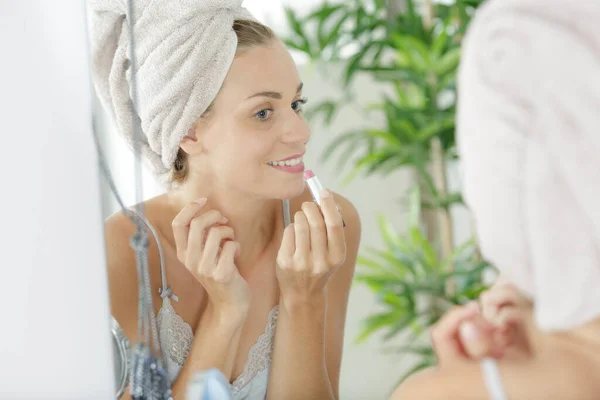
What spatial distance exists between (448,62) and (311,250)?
24cm

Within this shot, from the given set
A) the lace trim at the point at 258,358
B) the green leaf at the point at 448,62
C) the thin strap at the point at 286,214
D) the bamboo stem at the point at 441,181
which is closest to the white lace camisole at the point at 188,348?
the lace trim at the point at 258,358

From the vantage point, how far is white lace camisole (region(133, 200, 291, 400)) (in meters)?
0.82

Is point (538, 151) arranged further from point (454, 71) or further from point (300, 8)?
point (300, 8)

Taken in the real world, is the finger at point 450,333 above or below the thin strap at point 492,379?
above

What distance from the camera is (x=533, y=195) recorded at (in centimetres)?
61

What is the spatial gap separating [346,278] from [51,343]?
0.38m

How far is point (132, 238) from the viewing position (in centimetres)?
85

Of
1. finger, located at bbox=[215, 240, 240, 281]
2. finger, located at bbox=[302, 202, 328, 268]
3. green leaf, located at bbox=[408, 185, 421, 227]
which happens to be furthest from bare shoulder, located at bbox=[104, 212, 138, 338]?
green leaf, located at bbox=[408, 185, 421, 227]

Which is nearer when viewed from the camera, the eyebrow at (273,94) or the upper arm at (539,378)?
the upper arm at (539,378)

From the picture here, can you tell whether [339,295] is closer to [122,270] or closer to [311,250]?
[311,250]

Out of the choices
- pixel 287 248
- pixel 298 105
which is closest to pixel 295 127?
pixel 298 105

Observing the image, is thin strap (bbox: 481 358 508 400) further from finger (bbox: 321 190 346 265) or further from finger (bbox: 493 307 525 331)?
finger (bbox: 321 190 346 265)

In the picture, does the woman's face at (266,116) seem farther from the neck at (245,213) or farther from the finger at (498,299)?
the finger at (498,299)

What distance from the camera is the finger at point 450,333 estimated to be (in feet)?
2.20
